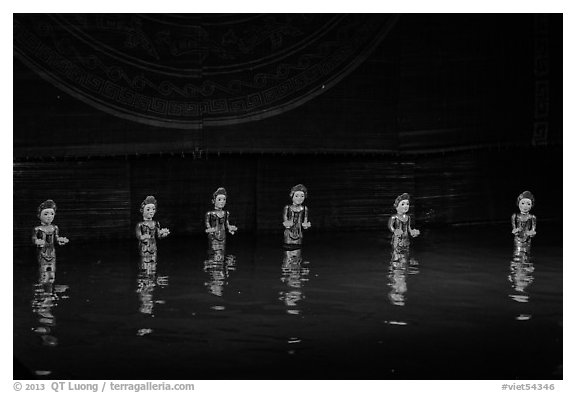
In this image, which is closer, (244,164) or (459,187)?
(244,164)

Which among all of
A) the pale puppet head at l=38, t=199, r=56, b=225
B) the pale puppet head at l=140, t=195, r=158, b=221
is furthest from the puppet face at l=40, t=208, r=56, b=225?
the pale puppet head at l=140, t=195, r=158, b=221

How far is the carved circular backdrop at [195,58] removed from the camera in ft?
39.9

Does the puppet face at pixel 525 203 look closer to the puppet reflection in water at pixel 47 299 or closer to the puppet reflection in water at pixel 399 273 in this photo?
the puppet reflection in water at pixel 399 273

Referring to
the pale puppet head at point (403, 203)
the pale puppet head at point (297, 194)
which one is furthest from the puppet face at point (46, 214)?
the pale puppet head at point (403, 203)

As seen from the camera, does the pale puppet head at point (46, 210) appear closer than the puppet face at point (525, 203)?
Yes

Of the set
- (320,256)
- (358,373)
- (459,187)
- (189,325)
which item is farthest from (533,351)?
(459,187)

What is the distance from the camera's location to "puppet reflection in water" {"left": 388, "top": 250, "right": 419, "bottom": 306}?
30.1 feet

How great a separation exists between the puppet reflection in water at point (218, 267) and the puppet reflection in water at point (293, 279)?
0.53 m

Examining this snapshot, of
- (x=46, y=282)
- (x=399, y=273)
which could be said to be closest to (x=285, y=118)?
(x=399, y=273)

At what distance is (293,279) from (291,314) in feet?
5.20

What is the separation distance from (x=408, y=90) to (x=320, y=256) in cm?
324

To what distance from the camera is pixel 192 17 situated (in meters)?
12.6

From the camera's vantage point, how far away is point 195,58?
12.6 meters

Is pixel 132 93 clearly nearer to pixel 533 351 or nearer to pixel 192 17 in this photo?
pixel 192 17
